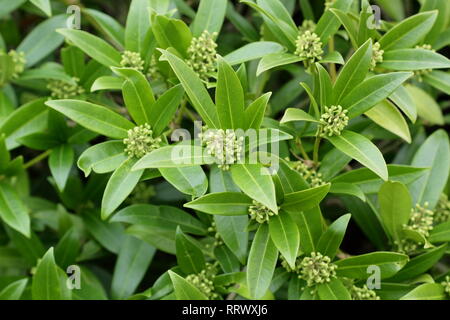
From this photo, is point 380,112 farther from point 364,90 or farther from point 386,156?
point 386,156


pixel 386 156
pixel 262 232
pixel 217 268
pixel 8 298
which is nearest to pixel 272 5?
pixel 262 232

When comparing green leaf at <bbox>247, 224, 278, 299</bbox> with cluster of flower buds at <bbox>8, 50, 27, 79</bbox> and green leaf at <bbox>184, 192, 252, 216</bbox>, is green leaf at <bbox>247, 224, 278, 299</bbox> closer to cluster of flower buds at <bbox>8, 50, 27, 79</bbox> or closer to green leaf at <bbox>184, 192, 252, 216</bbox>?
green leaf at <bbox>184, 192, 252, 216</bbox>

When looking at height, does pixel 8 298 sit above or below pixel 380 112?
below

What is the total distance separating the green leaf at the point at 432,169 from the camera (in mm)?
1774

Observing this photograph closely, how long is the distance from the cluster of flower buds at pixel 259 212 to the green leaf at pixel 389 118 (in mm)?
393

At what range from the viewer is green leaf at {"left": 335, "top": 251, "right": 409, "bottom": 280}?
150cm

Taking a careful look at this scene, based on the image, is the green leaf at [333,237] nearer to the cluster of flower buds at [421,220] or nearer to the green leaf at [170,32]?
the cluster of flower buds at [421,220]

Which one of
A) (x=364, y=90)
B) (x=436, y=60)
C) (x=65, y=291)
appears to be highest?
(x=436, y=60)

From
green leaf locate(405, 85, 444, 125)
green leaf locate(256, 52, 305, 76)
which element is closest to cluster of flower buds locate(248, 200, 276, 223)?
green leaf locate(256, 52, 305, 76)

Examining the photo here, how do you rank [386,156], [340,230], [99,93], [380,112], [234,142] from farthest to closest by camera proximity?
1. [386,156]
2. [99,93]
3. [380,112]
4. [340,230]
5. [234,142]

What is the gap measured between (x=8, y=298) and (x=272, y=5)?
1.08 meters

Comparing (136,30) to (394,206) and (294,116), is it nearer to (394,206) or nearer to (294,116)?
(294,116)

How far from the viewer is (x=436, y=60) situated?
1.55 m

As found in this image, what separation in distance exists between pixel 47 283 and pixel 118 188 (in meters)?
0.41
